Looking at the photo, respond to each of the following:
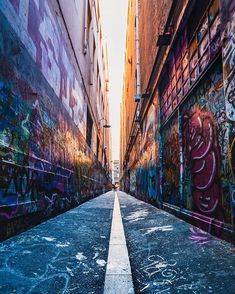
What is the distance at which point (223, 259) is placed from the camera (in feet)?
8.95

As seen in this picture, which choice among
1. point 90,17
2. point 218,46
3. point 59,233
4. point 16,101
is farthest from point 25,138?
point 90,17

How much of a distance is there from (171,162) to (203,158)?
2453mm

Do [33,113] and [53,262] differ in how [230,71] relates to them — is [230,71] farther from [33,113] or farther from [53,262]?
[33,113]

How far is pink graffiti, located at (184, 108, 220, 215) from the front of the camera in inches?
156

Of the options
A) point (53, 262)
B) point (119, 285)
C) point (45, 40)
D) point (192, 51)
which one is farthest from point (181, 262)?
point (45, 40)

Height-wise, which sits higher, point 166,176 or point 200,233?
point 166,176

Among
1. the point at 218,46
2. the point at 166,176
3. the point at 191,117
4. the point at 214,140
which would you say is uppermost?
the point at 218,46

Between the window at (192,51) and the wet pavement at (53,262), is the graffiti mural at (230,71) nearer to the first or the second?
the window at (192,51)

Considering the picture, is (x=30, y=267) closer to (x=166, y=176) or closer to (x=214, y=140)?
(x=214, y=140)

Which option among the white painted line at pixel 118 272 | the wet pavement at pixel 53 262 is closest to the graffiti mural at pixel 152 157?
the wet pavement at pixel 53 262

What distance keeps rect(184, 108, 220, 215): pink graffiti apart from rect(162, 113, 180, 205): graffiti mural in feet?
3.04

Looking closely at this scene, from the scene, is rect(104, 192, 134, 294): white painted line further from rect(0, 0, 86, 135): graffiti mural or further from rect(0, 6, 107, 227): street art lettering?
rect(0, 0, 86, 135): graffiti mural

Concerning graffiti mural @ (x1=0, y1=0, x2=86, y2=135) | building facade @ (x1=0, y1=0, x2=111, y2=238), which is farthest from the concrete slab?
graffiti mural @ (x1=0, y1=0, x2=86, y2=135)

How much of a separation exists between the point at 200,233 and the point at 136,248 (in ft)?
3.94
